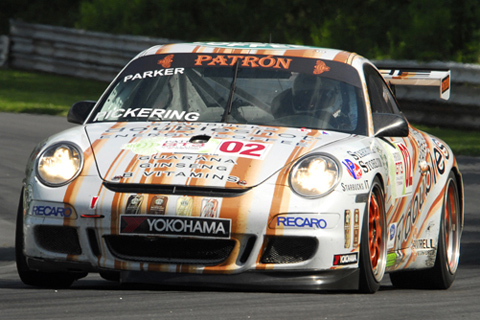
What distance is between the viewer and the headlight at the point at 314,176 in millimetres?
5742

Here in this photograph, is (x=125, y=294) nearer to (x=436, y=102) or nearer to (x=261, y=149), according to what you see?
(x=261, y=149)

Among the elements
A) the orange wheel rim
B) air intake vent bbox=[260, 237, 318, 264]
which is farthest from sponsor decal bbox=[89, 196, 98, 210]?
the orange wheel rim

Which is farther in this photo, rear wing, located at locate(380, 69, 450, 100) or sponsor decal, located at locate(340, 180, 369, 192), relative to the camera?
rear wing, located at locate(380, 69, 450, 100)

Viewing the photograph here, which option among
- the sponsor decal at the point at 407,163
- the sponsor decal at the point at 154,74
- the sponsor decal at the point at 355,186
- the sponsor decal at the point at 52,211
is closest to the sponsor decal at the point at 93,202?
the sponsor decal at the point at 52,211

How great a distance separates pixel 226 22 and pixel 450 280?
17.0 m

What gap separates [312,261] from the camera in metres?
5.70

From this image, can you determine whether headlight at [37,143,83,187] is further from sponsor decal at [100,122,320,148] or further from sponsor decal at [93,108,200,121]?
sponsor decal at [93,108,200,121]

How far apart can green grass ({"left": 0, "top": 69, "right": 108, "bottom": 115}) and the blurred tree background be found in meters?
2.32

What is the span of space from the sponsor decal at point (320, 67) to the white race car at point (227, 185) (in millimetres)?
10

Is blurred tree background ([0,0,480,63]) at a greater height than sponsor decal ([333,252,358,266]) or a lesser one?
lesser

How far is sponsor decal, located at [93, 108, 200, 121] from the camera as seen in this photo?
259 inches

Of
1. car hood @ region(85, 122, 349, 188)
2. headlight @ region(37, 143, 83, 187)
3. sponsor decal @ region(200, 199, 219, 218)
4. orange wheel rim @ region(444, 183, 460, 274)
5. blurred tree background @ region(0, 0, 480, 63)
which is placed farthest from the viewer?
blurred tree background @ region(0, 0, 480, 63)

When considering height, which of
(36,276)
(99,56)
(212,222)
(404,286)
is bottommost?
(99,56)

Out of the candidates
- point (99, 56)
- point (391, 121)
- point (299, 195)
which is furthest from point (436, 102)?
point (299, 195)
